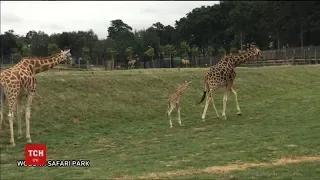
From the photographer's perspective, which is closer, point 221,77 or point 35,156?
point 35,156

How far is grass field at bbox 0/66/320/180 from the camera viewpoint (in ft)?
33.4

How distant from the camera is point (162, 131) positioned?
53.8 feet

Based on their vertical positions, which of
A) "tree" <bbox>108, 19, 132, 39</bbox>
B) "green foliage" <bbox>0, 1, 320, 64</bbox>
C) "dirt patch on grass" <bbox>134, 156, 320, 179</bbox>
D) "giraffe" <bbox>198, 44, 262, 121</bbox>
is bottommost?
"dirt patch on grass" <bbox>134, 156, 320, 179</bbox>

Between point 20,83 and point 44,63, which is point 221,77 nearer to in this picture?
point 44,63

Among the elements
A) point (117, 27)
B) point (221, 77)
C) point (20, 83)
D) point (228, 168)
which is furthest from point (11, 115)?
point (117, 27)

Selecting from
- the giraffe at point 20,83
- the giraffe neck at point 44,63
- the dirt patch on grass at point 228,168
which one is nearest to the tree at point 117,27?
the giraffe neck at point 44,63

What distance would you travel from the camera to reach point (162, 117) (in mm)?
20234

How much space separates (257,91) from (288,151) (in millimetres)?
15719

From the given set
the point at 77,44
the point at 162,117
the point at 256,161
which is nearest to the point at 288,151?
the point at 256,161

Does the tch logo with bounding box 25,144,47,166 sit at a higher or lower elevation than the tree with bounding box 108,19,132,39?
lower

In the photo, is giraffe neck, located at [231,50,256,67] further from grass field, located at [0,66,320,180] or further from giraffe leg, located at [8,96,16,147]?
giraffe leg, located at [8,96,16,147]

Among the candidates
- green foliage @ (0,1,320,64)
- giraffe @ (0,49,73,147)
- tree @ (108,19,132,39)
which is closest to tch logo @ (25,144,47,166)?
giraffe @ (0,49,73,147)

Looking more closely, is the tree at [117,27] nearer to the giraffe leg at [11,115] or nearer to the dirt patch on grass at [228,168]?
the giraffe leg at [11,115]

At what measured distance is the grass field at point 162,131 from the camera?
10.2m
